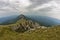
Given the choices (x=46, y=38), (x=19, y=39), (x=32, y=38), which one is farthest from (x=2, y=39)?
(x=46, y=38)

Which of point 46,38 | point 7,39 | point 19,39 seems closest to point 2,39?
point 7,39

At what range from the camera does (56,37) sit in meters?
71.4

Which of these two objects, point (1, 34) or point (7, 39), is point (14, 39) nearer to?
point (7, 39)

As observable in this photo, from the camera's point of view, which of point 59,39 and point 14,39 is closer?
point 59,39

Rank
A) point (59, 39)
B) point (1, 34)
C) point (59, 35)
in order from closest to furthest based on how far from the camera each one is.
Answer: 1. point (59, 39)
2. point (59, 35)
3. point (1, 34)

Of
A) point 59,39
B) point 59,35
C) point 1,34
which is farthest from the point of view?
point 1,34

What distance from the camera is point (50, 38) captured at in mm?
70688

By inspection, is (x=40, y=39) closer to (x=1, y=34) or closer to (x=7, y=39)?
(x=7, y=39)

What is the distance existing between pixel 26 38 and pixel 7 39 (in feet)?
33.5

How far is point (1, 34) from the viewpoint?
89.4m

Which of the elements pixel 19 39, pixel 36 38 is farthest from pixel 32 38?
pixel 19 39

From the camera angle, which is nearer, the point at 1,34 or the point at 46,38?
the point at 46,38

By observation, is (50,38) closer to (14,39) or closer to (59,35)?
(59,35)

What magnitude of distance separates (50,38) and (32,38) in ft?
32.0
